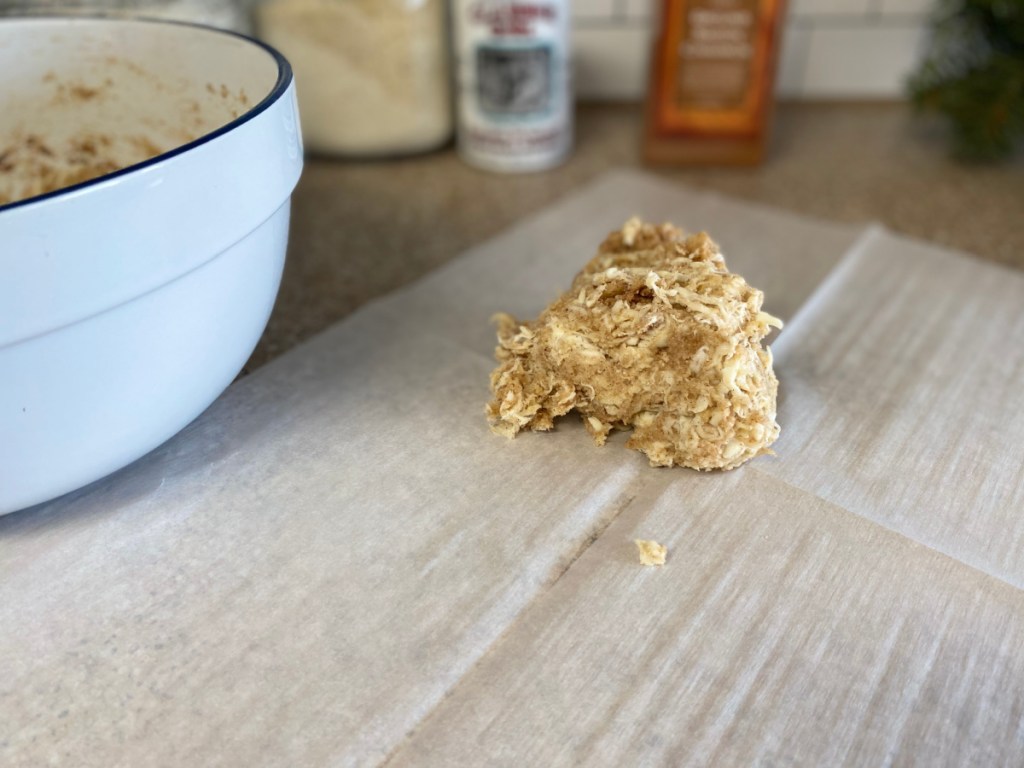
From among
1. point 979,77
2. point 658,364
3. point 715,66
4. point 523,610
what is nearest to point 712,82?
point 715,66

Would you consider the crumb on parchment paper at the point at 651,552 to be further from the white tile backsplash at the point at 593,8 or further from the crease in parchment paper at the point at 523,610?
the white tile backsplash at the point at 593,8

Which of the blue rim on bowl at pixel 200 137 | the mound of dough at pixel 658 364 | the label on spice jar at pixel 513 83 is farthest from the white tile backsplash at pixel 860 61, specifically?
the blue rim on bowl at pixel 200 137

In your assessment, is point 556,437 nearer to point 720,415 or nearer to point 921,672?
point 720,415

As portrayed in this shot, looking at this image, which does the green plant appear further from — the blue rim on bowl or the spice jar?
the blue rim on bowl

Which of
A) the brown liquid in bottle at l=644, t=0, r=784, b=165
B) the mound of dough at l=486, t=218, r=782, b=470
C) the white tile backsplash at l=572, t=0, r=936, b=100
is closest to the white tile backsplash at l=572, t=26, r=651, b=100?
the white tile backsplash at l=572, t=0, r=936, b=100

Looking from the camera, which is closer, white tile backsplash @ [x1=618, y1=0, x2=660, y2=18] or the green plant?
the green plant

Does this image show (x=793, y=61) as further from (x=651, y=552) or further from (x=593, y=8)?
(x=651, y=552)

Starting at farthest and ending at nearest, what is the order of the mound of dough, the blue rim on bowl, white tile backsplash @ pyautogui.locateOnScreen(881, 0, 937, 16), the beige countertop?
white tile backsplash @ pyautogui.locateOnScreen(881, 0, 937, 16), the beige countertop, the mound of dough, the blue rim on bowl
